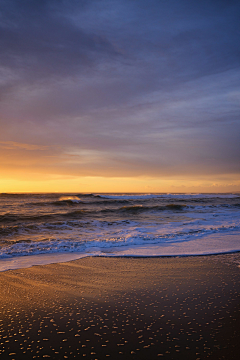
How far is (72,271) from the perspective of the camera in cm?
476

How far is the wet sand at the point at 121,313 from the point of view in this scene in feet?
7.43

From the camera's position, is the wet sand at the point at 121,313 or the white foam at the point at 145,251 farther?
the white foam at the point at 145,251

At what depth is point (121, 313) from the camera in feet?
9.82

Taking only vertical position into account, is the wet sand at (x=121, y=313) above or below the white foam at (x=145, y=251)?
above

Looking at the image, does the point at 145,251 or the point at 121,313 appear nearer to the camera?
the point at 121,313

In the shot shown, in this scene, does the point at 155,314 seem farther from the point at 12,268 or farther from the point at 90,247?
the point at 90,247

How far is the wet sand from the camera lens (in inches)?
89.1

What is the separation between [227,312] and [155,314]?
97 cm

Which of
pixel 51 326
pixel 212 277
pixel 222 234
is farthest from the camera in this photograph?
pixel 222 234

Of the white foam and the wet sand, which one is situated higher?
the wet sand

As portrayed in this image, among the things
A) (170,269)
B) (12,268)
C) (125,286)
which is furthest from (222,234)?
(12,268)

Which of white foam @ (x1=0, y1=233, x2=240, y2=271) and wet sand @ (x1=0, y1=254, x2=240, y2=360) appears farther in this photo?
white foam @ (x1=0, y1=233, x2=240, y2=271)

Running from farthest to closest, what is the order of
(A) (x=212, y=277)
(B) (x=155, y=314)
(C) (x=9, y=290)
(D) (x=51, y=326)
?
(A) (x=212, y=277)
(C) (x=9, y=290)
(B) (x=155, y=314)
(D) (x=51, y=326)

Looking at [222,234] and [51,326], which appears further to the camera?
[222,234]
